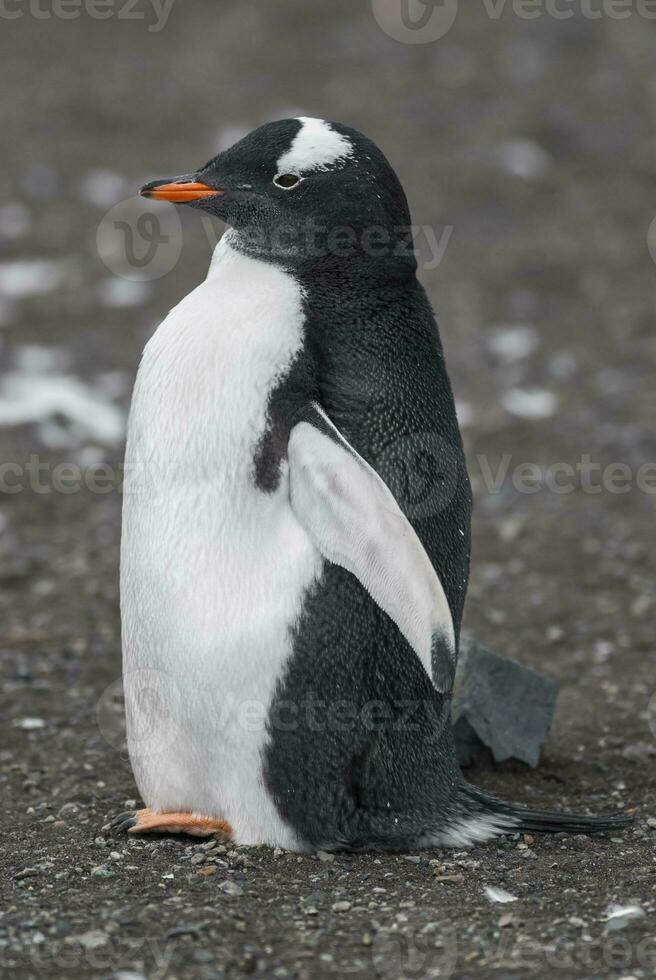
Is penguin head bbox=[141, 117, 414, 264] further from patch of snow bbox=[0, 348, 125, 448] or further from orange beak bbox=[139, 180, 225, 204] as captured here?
patch of snow bbox=[0, 348, 125, 448]

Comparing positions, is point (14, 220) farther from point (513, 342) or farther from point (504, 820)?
point (504, 820)

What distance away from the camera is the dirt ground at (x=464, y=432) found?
9.70 feet

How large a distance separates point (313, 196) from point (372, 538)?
0.84 meters

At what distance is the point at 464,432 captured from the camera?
7.47 m

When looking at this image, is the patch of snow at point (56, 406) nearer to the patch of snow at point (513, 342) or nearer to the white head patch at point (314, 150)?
the patch of snow at point (513, 342)

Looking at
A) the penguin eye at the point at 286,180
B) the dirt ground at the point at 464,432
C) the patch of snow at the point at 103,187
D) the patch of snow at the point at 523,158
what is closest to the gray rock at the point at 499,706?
the dirt ground at the point at 464,432

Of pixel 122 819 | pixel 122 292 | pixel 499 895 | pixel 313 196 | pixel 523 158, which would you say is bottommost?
pixel 499 895

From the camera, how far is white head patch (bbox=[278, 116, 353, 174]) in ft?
11.0

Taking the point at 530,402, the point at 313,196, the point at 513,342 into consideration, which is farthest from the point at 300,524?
the point at 513,342

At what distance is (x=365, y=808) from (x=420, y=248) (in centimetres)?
591

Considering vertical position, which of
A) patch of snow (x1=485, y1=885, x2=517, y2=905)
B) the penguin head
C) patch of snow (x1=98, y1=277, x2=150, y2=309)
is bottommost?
patch of snow (x1=485, y1=885, x2=517, y2=905)

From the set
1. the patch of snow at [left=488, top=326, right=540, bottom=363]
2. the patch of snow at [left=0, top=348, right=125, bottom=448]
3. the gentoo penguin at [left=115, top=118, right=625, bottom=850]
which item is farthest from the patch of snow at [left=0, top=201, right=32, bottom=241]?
the gentoo penguin at [left=115, top=118, right=625, bottom=850]

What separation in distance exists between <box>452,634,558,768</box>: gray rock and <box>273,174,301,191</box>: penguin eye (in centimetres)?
149

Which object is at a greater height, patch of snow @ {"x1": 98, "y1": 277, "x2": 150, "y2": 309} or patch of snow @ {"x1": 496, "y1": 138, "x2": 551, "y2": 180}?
patch of snow @ {"x1": 496, "y1": 138, "x2": 551, "y2": 180}
